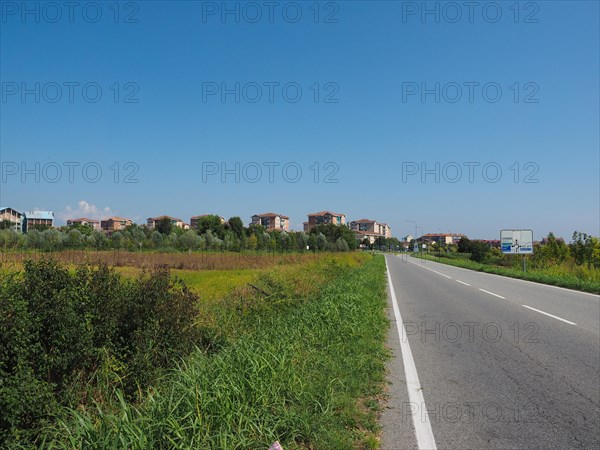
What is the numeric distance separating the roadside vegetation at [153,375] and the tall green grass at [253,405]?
0.01 metres

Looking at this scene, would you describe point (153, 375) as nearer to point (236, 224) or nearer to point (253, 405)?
point (253, 405)

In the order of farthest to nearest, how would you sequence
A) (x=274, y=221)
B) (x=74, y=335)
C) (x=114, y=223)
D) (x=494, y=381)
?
(x=274, y=221) < (x=114, y=223) < (x=494, y=381) < (x=74, y=335)

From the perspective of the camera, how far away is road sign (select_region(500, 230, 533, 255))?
31969 millimetres

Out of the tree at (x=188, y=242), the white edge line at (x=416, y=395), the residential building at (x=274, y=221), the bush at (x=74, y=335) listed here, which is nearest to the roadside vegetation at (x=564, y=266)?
A: the white edge line at (x=416, y=395)

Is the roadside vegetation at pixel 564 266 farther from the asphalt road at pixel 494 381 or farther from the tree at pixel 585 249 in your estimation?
the asphalt road at pixel 494 381

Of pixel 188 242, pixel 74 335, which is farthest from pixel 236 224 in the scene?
pixel 74 335

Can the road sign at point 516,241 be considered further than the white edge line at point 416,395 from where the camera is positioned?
Yes

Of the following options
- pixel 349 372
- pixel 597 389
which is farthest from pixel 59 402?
pixel 597 389

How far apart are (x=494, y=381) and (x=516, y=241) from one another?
29939 mm

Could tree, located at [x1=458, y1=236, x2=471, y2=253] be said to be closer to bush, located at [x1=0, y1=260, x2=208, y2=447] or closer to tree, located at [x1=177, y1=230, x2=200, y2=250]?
tree, located at [x1=177, y1=230, x2=200, y2=250]

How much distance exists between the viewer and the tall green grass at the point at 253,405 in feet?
10.6

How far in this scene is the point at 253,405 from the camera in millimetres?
3902

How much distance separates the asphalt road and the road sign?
2214 centimetres

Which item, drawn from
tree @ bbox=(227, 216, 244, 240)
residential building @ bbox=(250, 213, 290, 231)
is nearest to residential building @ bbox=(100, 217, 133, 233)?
Result: residential building @ bbox=(250, 213, 290, 231)
